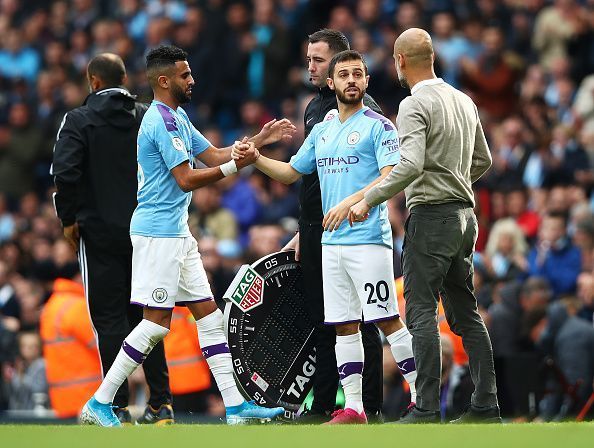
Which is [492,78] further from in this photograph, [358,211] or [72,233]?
[358,211]

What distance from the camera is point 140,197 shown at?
9.20m

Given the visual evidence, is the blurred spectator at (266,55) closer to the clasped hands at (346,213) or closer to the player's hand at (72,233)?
the player's hand at (72,233)

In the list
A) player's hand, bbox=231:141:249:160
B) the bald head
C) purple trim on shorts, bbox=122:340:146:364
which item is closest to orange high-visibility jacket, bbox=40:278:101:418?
purple trim on shorts, bbox=122:340:146:364

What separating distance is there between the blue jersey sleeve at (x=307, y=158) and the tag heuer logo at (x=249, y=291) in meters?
0.94

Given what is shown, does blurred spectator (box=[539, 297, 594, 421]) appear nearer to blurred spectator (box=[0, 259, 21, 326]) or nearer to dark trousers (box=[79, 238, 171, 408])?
dark trousers (box=[79, 238, 171, 408])

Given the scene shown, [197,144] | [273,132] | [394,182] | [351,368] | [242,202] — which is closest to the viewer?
[394,182]

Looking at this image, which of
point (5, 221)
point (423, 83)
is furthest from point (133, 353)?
point (5, 221)

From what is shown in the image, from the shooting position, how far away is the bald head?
28.6 feet

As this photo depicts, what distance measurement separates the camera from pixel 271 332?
994 cm

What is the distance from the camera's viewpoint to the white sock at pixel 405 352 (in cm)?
905

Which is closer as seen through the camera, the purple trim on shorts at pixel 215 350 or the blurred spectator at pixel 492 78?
the purple trim on shorts at pixel 215 350

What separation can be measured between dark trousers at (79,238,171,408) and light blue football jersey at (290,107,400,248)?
172 centimetres

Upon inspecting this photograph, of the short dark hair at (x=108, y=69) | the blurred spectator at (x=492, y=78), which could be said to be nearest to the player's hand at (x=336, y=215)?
the short dark hair at (x=108, y=69)

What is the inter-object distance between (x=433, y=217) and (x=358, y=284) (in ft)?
2.13
